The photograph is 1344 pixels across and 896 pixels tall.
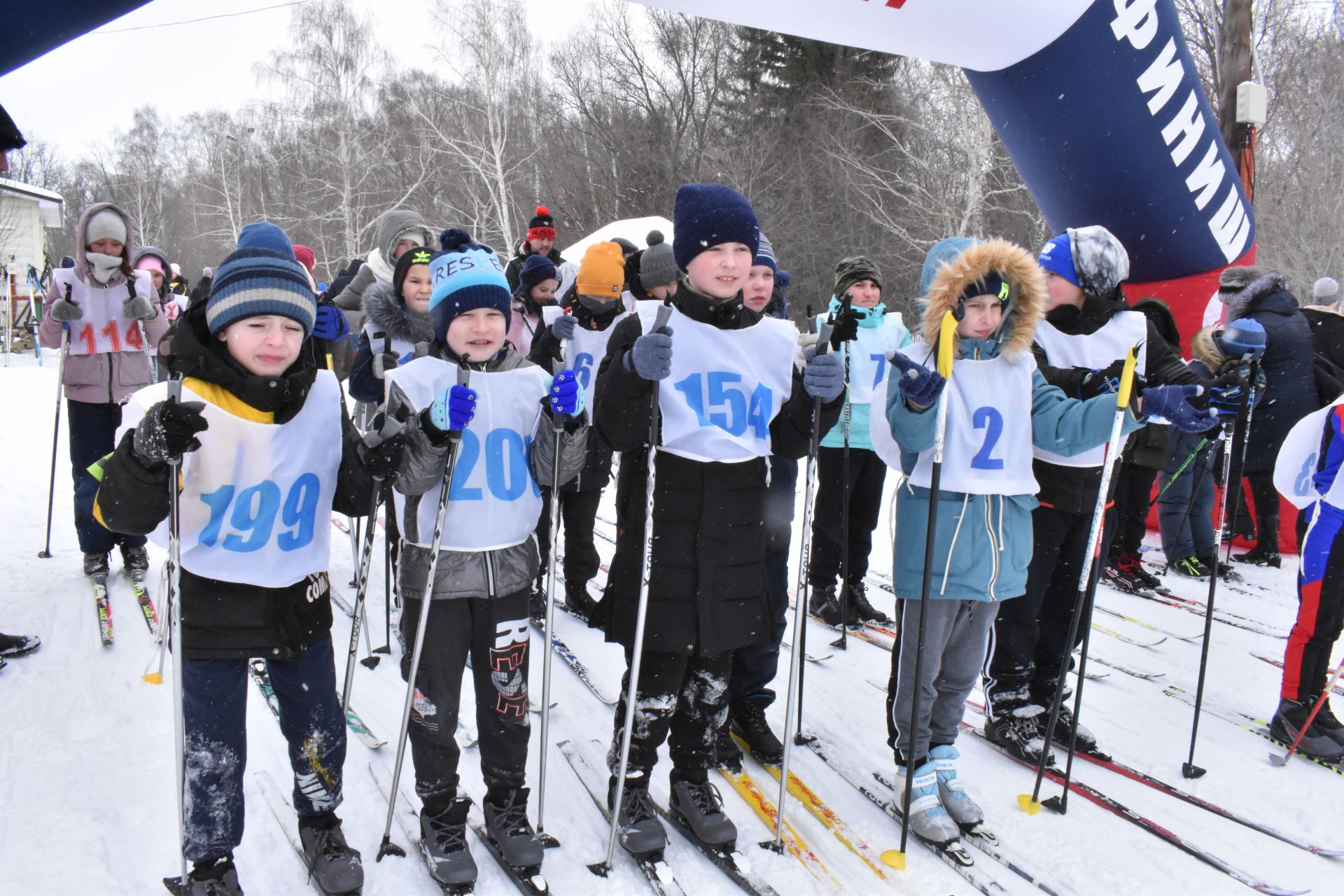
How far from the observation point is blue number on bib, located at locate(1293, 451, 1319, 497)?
3.48 metres

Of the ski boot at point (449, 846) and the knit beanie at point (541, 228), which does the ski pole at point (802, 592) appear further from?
the knit beanie at point (541, 228)

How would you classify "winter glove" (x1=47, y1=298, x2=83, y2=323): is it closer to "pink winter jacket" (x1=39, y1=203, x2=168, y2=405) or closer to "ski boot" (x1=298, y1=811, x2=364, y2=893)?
"pink winter jacket" (x1=39, y1=203, x2=168, y2=405)

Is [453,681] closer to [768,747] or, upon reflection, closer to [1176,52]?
[768,747]

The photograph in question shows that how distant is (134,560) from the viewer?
189 inches

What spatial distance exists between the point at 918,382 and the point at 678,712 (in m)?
1.37

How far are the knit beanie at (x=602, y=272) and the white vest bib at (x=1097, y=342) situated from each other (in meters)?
2.10

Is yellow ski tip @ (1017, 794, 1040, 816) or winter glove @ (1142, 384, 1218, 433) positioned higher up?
winter glove @ (1142, 384, 1218, 433)

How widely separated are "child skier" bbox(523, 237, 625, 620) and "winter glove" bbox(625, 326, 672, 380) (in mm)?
1683

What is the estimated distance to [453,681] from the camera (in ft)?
8.07

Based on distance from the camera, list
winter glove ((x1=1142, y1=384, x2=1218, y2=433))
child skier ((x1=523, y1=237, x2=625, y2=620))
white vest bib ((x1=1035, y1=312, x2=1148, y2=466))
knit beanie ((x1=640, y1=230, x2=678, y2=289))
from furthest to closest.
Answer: child skier ((x1=523, y1=237, x2=625, y2=620)) < knit beanie ((x1=640, y1=230, x2=678, y2=289)) < white vest bib ((x1=1035, y1=312, x2=1148, y2=466)) < winter glove ((x1=1142, y1=384, x2=1218, y2=433))

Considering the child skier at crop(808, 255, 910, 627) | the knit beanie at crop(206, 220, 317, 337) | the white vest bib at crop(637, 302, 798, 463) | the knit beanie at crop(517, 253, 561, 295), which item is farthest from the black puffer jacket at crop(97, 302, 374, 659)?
the child skier at crop(808, 255, 910, 627)

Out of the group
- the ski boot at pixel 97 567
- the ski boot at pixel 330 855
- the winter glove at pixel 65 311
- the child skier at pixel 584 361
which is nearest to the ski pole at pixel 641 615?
the ski boot at pixel 330 855

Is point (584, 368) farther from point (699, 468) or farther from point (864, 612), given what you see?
point (864, 612)

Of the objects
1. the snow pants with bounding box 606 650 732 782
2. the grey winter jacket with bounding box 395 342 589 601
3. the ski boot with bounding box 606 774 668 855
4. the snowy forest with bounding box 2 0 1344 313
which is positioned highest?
the snowy forest with bounding box 2 0 1344 313
